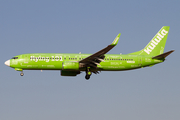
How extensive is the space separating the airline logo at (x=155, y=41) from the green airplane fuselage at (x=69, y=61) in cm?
380

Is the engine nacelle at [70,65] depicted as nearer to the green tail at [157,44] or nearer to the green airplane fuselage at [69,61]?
the green airplane fuselage at [69,61]

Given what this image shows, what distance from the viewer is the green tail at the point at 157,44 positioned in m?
63.4

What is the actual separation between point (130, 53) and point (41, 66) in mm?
16547

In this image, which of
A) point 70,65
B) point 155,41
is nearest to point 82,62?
point 70,65

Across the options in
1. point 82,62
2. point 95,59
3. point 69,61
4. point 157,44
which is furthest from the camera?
point 157,44

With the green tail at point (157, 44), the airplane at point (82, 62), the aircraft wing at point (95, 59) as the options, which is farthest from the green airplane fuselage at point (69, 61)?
the green tail at point (157, 44)

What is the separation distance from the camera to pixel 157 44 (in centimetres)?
6456

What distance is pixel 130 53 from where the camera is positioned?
206ft

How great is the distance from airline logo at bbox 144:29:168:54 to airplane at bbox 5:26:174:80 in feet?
7.62

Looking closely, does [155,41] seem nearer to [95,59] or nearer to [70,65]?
[95,59]

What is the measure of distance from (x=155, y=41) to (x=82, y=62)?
A: 16319 millimetres

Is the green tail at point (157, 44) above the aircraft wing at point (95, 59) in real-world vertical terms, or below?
above

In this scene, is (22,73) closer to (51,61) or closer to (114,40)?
(51,61)

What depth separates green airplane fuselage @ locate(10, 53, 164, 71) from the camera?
57.3 m
